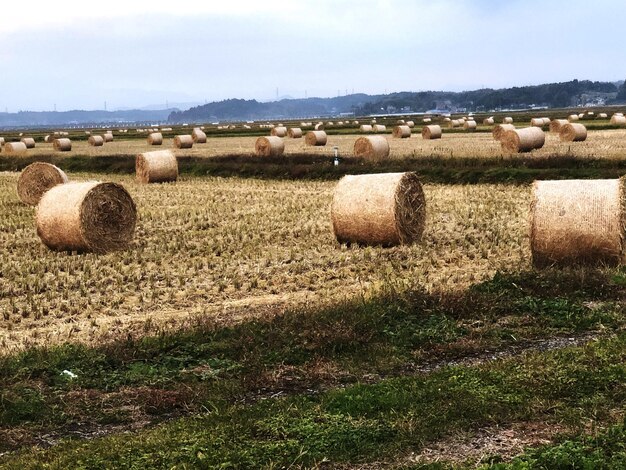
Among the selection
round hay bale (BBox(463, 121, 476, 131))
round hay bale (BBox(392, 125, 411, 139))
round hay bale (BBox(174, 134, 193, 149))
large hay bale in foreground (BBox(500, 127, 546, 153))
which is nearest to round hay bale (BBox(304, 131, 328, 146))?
round hay bale (BBox(392, 125, 411, 139))

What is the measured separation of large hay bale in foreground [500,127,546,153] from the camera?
136 ft

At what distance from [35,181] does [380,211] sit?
17.7 metres

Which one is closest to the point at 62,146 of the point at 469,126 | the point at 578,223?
the point at 469,126

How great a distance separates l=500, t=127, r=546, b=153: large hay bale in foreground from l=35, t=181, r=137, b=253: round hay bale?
26378 mm

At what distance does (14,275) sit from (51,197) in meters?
3.95

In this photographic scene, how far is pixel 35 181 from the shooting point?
31047 millimetres

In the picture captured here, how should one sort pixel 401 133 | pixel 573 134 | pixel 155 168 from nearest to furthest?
pixel 155 168 → pixel 573 134 → pixel 401 133

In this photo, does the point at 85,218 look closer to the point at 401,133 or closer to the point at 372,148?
the point at 372,148

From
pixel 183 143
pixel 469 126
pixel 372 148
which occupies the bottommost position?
pixel 372 148

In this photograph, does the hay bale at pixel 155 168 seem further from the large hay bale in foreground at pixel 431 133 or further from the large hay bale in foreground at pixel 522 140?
the large hay bale in foreground at pixel 431 133

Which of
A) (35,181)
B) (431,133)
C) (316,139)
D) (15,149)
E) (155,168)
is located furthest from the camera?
(15,149)

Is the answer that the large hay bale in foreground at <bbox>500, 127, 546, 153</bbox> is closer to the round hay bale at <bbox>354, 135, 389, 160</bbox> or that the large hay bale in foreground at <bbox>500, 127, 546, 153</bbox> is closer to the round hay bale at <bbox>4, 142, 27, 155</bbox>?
the round hay bale at <bbox>354, 135, 389, 160</bbox>

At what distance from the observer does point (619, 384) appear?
9.21 metres

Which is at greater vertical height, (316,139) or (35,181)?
(316,139)
